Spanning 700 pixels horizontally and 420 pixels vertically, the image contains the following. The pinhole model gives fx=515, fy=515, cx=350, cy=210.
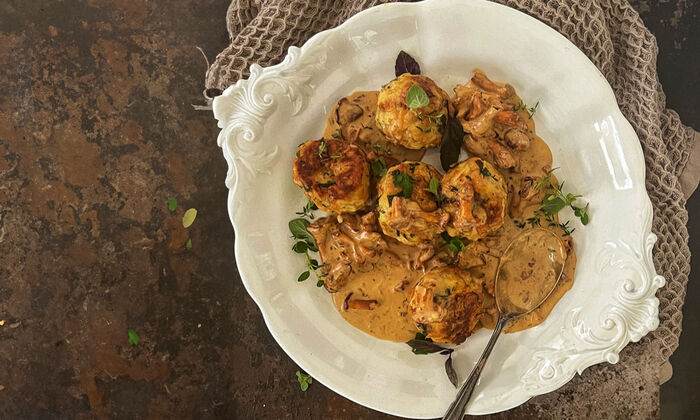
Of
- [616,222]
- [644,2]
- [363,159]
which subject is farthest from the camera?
[644,2]

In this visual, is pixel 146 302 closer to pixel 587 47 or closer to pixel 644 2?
pixel 587 47

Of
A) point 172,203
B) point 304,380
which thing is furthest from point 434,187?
point 172,203

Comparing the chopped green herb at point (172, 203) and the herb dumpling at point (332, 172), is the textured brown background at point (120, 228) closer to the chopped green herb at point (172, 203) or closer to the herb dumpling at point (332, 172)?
the chopped green herb at point (172, 203)

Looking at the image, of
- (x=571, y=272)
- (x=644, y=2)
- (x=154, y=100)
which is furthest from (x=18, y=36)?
(x=644, y=2)

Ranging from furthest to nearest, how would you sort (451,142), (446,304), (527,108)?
(527,108)
(451,142)
(446,304)

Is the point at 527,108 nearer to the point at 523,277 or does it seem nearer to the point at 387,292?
the point at 523,277

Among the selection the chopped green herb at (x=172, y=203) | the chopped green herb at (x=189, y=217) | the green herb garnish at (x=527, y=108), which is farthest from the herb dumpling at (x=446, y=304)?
the chopped green herb at (x=172, y=203)
